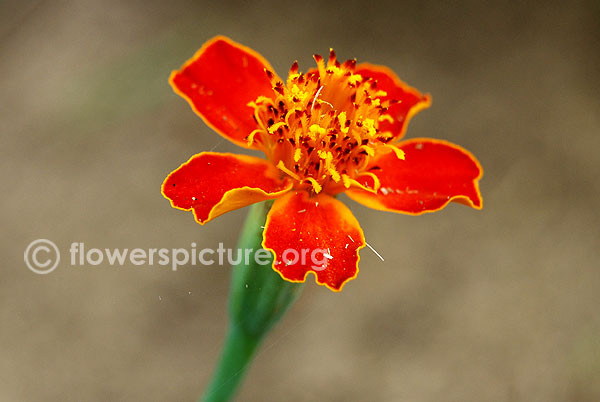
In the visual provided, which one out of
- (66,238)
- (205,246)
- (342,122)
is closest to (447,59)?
(205,246)

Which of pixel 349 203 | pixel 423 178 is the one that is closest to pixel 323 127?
pixel 423 178

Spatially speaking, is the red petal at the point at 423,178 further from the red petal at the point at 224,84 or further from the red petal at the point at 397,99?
the red petal at the point at 224,84

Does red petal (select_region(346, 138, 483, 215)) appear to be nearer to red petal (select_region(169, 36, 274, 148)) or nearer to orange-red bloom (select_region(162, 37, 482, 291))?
orange-red bloom (select_region(162, 37, 482, 291))

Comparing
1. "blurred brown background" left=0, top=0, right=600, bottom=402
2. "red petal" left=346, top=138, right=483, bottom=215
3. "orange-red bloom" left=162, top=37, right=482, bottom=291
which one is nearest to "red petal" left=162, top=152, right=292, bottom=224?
"orange-red bloom" left=162, top=37, right=482, bottom=291

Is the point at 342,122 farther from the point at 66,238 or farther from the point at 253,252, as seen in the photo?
the point at 66,238

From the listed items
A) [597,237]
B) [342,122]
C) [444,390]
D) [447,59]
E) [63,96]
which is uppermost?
[342,122]

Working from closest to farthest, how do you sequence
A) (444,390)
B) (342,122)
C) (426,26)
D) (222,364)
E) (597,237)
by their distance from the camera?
1. (342,122)
2. (222,364)
3. (444,390)
4. (597,237)
5. (426,26)

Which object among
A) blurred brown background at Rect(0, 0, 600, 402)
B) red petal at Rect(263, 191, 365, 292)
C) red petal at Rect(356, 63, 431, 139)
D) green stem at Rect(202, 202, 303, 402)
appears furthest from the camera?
blurred brown background at Rect(0, 0, 600, 402)
